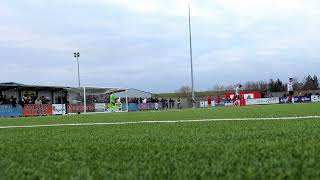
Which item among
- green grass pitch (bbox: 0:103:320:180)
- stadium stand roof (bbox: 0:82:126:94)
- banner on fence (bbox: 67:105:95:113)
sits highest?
stadium stand roof (bbox: 0:82:126:94)

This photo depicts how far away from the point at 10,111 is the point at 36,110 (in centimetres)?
246

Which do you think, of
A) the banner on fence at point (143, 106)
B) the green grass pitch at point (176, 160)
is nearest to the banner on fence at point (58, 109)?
the banner on fence at point (143, 106)

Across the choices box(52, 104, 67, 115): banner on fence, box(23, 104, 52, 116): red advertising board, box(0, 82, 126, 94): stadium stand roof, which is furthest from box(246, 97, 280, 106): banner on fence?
box(23, 104, 52, 116): red advertising board

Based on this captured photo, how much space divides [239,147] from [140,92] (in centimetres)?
9377

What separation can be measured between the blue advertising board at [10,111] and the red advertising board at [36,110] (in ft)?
1.36

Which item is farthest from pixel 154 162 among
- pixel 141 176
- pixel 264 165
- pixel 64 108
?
pixel 64 108

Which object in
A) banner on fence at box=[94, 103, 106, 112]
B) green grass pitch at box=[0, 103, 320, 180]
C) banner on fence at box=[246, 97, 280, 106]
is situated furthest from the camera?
banner on fence at box=[246, 97, 280, 106]

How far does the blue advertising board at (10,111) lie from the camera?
35438 millimetres

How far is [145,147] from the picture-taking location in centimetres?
482

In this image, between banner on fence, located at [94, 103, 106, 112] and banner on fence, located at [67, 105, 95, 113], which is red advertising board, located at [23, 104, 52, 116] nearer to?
banner on fence, located at [67, 105, 95, 113]

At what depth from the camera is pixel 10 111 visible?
3597 cm

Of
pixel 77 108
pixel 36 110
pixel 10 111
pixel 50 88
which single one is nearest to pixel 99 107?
pixel 77 108

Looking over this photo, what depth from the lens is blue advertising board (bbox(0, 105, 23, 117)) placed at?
35.4m

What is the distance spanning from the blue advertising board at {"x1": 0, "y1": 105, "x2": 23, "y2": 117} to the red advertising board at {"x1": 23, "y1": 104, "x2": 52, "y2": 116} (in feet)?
1.36
